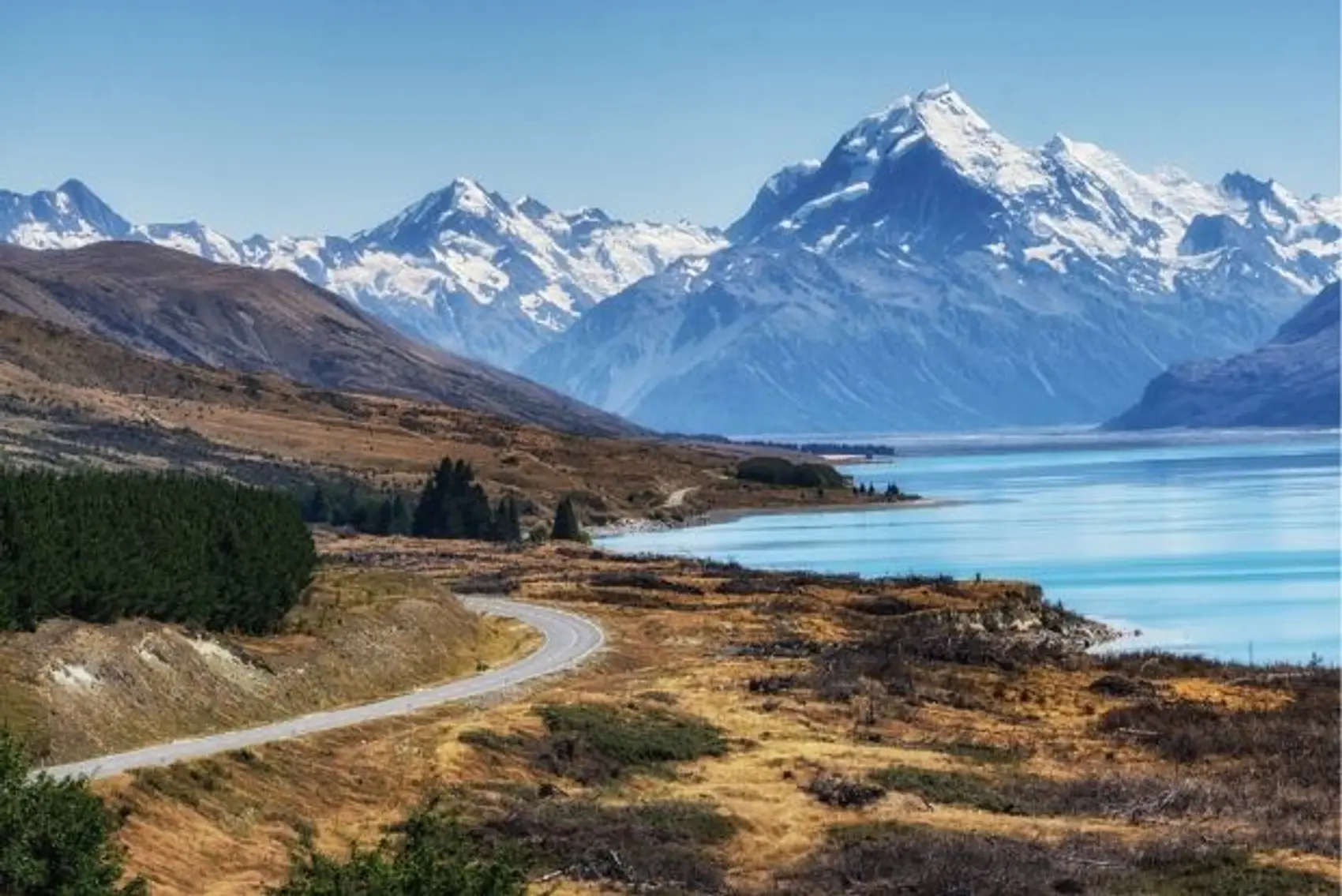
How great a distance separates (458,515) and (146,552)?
109339mm

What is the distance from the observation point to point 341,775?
47656 mm

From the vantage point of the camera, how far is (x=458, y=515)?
169625 millimetres

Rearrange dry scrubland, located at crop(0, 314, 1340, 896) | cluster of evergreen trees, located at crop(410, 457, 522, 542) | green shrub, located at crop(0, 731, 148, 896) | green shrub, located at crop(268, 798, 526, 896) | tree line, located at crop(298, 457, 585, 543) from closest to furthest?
1. green shrub, located at crop(268, 798, 526, 896)
2. green shrub, located at crop(0, 731, 148, 896)
3. dry scrubland, located at crop(0, 314, 1340, 896)
4. cluster of evergreen trees, located at crop(410, 457, 522, 542)
5. tree line, located at crop(298, 457, 585, 543)

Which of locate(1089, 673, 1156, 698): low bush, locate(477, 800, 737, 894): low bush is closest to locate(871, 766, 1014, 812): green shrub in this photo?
locate(477, 800, 737, 894): low bush

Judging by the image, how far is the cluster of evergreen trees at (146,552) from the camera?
53.4 meters

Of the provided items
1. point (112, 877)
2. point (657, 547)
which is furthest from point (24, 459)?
point (112, 877)

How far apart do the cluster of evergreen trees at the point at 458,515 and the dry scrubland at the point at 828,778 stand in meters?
82.5

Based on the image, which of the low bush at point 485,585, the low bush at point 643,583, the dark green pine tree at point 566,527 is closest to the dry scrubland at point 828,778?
the low bush at point 643,583

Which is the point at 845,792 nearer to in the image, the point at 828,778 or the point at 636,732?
the point at 828,778

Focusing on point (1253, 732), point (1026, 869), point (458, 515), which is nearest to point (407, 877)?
point (1026, 869)

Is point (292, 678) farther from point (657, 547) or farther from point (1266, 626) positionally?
point (657, 547)

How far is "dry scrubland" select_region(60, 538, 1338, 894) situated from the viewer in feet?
136

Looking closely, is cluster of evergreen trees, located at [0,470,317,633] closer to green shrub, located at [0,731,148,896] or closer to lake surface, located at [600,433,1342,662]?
green shrub, located at [0,731,148,896]

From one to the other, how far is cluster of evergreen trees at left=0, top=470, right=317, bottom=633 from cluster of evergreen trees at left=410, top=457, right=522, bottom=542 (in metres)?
91.0
